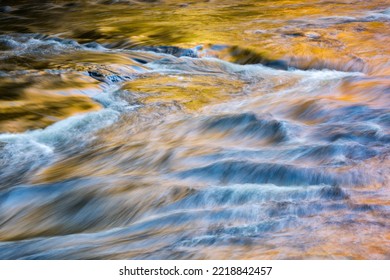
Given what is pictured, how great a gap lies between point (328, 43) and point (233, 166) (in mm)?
5045

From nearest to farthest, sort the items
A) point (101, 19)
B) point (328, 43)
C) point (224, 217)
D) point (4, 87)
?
point (224, 217)
point (4, 87)
point (328, 43)
point (101, 19)

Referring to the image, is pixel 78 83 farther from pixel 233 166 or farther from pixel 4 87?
pixel 233 166

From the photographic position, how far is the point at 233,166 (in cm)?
499

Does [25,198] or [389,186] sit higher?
[389,186]

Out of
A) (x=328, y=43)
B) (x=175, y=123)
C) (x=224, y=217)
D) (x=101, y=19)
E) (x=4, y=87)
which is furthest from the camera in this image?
(x=101, y=19)

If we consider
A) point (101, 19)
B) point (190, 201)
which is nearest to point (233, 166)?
point (190, 201)

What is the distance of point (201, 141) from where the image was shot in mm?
5980

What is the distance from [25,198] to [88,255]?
1540 mm

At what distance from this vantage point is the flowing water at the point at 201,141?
384cm

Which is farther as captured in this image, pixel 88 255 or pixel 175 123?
pixel 175 123

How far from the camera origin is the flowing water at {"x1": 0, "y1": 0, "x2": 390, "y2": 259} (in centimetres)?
384

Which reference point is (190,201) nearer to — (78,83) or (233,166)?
(233,166)

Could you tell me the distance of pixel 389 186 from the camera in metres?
4.16
